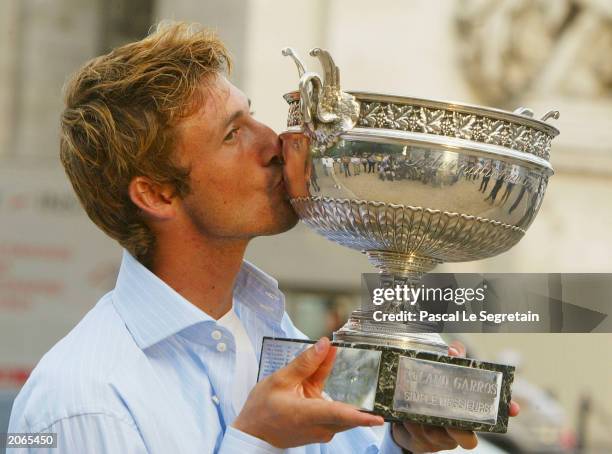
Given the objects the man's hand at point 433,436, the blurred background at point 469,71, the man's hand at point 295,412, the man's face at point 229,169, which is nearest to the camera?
the man's hand at point 295,412

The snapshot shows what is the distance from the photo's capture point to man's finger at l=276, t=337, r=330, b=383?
65.4 inches

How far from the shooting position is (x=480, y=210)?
1.79 meters

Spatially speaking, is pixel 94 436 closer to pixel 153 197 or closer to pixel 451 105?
pixel 153 197

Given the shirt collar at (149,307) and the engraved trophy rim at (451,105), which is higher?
the engraved trophy rim at (451,105)

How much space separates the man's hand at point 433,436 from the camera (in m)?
1.74

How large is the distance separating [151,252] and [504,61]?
387 inches

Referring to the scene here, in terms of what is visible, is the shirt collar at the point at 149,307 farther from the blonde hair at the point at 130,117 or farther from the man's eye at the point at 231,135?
the man's eye at the point at 231,135

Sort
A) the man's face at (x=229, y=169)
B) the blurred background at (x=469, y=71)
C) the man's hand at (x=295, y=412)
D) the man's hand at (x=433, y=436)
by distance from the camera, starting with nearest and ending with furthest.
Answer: the man's hand at (x=295, y=412) → the man's hand at (x=433, y=436) → the man's face at (x=229, y=169) → the blurred background at (x=469, y=71)

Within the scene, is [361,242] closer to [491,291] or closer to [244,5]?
[491,291]

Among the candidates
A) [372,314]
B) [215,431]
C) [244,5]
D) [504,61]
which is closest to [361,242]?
[372,314]

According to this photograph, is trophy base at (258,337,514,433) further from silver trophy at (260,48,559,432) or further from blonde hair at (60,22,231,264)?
blonde hair at (60,22,231,264)

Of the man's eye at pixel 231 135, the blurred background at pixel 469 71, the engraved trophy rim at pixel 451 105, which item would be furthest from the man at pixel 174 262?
the blurred background at pixel 469 71

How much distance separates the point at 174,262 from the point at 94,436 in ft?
1.16

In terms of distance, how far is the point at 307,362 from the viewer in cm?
167
